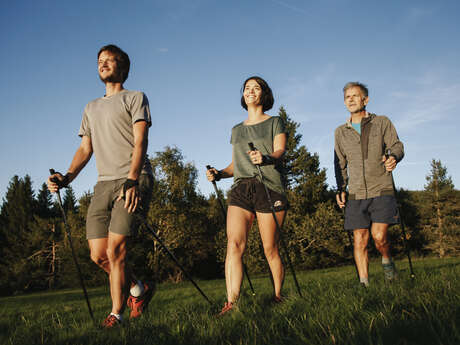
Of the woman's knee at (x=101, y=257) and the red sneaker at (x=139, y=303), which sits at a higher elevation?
the woman's knee at (x=101, y=257)

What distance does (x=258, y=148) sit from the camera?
436cm

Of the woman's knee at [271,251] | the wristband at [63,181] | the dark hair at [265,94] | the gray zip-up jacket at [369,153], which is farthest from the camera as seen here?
the gray zip-up jacket at [369,153]

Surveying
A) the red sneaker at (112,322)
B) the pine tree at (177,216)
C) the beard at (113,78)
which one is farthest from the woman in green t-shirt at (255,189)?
the pine tree at (177,216)

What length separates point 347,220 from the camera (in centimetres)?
525

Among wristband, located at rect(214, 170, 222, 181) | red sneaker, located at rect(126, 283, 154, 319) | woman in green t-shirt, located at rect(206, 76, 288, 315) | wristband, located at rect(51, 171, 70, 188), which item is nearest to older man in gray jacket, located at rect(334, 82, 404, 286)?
woman in green t-shirt, located at rect(206, 76, 288, 315)

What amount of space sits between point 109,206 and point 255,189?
1.55 m

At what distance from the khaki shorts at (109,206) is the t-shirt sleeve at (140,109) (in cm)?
56

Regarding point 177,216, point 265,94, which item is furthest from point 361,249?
point 177,216

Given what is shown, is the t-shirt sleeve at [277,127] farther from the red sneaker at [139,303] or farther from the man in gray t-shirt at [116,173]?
the red sneaker at [139,303]

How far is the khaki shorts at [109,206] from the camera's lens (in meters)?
3.70

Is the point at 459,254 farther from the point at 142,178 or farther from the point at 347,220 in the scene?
the point at 142,178

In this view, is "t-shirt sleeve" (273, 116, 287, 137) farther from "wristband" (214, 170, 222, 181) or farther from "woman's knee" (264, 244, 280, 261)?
"woman's knee" (264, 244, 280, 261)

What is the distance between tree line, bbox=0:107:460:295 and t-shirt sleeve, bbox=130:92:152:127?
26269mm

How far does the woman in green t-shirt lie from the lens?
4.12 metres
